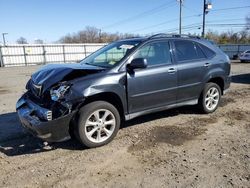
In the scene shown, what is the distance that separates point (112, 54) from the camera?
5.17 meters

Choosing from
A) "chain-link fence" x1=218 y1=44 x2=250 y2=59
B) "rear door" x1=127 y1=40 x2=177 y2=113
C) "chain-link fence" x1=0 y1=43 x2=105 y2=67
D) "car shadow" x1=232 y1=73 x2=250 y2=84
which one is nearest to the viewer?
"rear door" x1=127 y1=40 x2=177 y2=113

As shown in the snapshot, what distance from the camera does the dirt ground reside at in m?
3.33

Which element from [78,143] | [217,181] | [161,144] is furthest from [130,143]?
[217,181]

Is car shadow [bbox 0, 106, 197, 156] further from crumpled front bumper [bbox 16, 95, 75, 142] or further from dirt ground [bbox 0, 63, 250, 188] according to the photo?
crumpled front bumper [bbox 16, 95, 75, 142]

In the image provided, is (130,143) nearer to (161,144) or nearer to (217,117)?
(161,144)

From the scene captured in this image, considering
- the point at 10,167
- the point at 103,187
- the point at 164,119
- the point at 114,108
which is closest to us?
the point at 103,187

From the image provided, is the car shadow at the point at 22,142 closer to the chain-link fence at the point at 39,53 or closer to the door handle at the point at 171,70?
the door handle at the point at 171,70

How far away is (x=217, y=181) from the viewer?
129 inches

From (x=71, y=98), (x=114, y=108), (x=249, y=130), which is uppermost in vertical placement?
(x=71, y=98)

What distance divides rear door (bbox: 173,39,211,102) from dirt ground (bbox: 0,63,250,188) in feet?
2.11

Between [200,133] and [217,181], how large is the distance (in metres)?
1.75

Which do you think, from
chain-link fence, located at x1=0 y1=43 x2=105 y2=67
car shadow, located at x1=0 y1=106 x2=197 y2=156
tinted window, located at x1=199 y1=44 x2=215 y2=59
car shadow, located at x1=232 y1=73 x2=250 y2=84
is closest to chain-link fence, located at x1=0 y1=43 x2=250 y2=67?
chain-link fence, located at x1=0 y1=43 x2=105 y2=67

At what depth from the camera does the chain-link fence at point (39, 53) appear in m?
31.2

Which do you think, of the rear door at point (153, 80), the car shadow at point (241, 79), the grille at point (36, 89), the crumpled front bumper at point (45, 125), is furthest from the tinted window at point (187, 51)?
the car shadow at point (241, 79)
